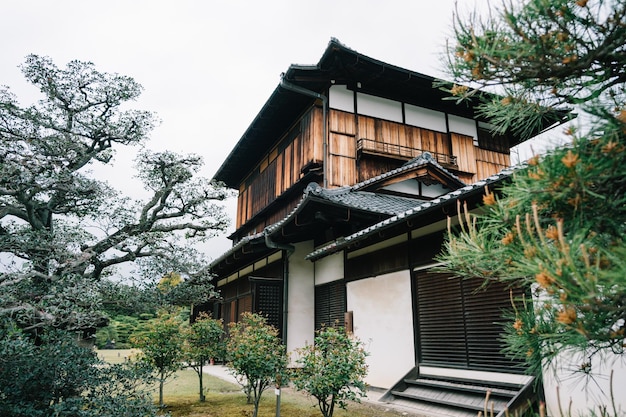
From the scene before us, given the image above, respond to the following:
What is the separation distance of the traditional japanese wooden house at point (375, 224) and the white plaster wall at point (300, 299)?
26 millimetres

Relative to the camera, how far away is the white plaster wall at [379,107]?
10883 millimetres

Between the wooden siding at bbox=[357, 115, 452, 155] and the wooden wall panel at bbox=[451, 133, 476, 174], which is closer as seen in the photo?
the wooden siding at bbox=[357, 115, 452, 155]

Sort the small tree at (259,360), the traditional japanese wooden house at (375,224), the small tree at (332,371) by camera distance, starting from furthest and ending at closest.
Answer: the traditional japanese wooden house at (375,224), the small tree at (259,360), the small tree at (332,371)

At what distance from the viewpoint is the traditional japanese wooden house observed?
5.62m

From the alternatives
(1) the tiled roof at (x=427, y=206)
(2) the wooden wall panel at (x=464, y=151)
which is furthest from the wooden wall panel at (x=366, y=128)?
(1) the tiled roof at (x=427, y=206)

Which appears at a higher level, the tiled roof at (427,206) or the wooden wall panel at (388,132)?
the wooden wall panel at (388,132)

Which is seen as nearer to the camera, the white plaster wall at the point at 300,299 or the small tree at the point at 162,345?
the small tree at the point at 162,345

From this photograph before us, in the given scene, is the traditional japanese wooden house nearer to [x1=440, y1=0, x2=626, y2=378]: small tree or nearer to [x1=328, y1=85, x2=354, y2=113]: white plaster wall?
[x1=328, y1=85, x2=354, y2=113]: white plaster wall

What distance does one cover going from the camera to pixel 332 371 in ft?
14.4

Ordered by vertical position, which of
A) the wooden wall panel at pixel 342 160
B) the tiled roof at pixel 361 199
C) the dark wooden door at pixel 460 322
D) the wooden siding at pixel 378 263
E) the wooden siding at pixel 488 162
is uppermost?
the wooden siding at pixel 488 162

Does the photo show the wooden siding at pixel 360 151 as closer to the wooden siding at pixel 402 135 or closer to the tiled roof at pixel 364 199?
the wooden siding at pixel 402 135

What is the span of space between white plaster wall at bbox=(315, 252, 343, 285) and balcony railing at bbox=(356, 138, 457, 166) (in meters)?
2.95

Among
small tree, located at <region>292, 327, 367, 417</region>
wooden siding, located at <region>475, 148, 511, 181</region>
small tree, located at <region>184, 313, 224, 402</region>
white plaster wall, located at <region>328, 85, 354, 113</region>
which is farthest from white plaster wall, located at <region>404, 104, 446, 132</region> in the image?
small tree, located at <region>292, 327, 367, 417</region>

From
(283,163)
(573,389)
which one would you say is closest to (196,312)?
(283,163)
